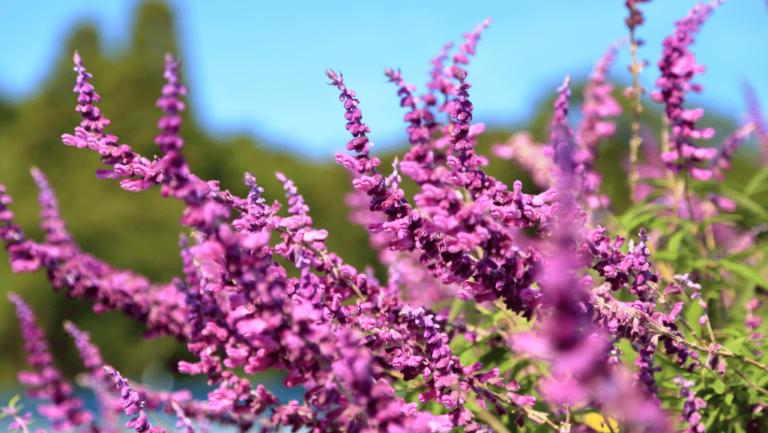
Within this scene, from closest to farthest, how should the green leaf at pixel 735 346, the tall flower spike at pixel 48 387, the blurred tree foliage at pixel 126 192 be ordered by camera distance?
the green leaf at pixel 735 346 < the tall flower spike at pixel 48 387 < the blurred tree foliage at pixel 126 192

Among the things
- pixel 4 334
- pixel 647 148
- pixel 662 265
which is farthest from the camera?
pixel 4 334

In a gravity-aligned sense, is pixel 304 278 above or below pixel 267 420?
above

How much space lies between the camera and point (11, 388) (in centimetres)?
1343

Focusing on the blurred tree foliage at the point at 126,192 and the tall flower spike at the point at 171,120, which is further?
the blurred tree foliage at the point at 126,192

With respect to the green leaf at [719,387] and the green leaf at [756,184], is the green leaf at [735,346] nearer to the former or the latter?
the green leaf at [719,387]

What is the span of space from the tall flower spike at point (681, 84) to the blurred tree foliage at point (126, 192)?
16.7ft

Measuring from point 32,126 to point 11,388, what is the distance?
Answer: 33.2 feet

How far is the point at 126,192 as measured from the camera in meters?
15.7

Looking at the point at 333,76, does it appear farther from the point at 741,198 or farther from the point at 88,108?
the point at 741,198

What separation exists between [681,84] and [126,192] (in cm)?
1624

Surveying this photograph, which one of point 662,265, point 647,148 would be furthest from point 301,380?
point 647,148

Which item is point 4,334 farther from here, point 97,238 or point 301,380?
point 301,380

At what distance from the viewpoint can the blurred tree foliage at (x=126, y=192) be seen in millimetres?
11852

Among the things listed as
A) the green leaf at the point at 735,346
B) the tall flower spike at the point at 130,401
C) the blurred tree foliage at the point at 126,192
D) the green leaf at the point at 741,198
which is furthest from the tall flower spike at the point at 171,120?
the blurred tree foliage at the point at 126,192
